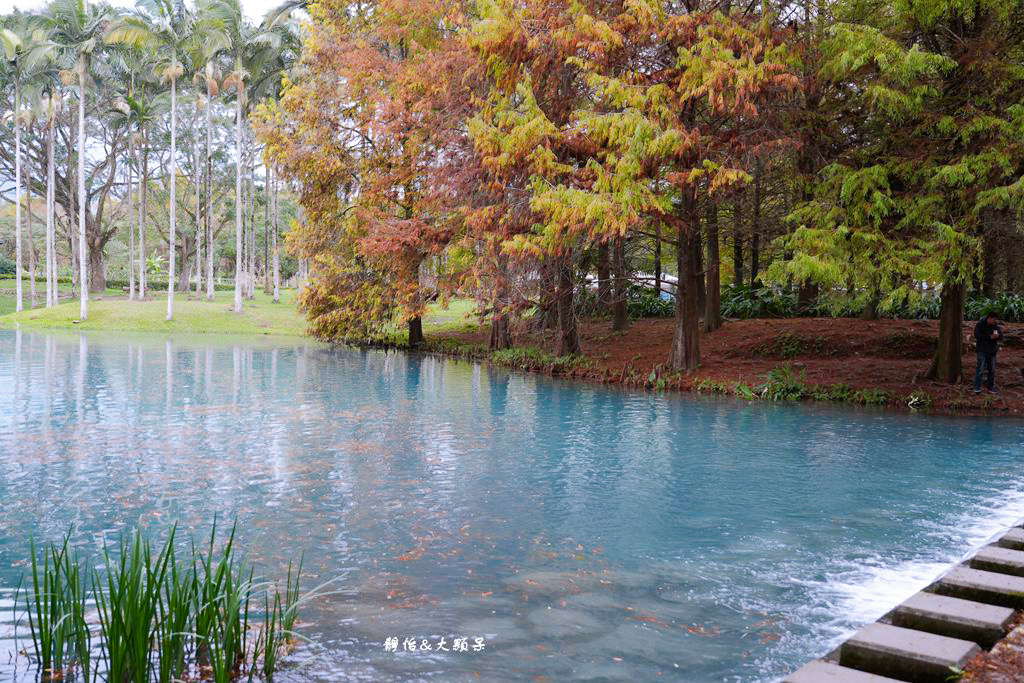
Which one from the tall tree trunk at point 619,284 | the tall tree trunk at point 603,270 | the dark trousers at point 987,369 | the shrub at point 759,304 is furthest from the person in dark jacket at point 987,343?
the shrub at point 759,304

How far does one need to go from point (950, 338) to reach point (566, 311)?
9.29m

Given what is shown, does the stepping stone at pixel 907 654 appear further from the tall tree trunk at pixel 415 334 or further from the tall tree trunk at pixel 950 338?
the tall tree trunk at pixel 415 334

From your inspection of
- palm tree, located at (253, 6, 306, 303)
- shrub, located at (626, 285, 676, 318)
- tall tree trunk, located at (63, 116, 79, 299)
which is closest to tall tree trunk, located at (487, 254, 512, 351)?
shrub, located at (626, 285, 676, 318)

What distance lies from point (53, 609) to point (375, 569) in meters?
2.79

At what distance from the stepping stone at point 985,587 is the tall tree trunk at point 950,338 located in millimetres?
13464

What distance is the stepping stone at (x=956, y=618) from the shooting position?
487cm

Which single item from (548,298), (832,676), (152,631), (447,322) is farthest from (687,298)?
(447,322)

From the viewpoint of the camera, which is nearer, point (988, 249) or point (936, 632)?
point (936, 632)

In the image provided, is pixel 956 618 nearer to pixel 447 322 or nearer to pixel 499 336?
pixel 499 336

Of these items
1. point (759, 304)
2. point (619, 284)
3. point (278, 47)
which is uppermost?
point (278, 47)

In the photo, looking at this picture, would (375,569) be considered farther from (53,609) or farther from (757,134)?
(757,134)

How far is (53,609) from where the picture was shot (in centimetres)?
431

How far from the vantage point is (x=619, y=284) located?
74.9 ft

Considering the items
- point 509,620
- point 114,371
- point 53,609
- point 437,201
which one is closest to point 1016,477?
point 509,620
